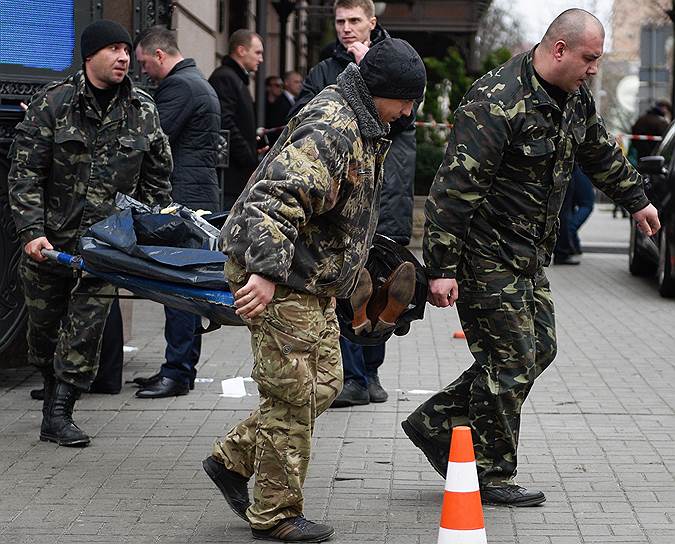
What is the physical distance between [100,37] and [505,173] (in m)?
2.29

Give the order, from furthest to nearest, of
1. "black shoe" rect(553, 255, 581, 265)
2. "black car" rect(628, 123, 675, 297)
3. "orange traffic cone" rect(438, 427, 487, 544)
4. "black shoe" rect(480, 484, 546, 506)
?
"black shoe" rect(553, 255, 581, 265)
"black car" rect(628, 123, 675, 297)
"black shoe" rect(480, 484, 546, 506)
"orange traffic cone" rect(438, 427, 487, 544)

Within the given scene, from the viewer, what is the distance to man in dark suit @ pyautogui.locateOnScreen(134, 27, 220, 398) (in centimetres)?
A: 829

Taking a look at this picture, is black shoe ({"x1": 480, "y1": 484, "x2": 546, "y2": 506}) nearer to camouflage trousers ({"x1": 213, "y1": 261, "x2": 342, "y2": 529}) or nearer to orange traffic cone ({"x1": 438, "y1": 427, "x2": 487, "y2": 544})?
camouflage trousers ({"x1": 213, "y1": 261, "x2": 342, "y2": 529})

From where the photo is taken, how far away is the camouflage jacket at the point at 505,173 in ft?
18.0

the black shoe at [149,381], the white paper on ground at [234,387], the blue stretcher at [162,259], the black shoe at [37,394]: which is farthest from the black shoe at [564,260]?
the blue stretcher at [162,259]

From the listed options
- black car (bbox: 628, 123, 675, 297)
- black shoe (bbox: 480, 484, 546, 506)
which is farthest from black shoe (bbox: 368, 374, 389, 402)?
black car (bbox: 628, 123, 675, 297)

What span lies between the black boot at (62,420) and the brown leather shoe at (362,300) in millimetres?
1863

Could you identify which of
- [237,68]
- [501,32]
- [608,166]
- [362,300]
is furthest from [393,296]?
[501,32]

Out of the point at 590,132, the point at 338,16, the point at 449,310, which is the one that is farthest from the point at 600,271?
the point at 590,132

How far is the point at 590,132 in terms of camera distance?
5844 millimetres

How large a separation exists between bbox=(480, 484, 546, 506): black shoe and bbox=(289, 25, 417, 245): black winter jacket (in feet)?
7.05

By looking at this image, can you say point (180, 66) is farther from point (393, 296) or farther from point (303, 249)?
point (303, 249)

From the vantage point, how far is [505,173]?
221 inches

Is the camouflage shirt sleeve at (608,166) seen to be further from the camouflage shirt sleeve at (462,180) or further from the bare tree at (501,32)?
the bare tree at (501,32)
